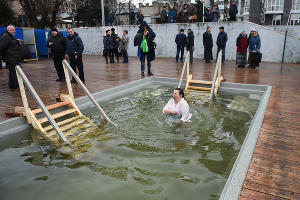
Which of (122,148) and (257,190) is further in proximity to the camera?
(122,148)

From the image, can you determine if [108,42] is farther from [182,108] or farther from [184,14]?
[182,108]

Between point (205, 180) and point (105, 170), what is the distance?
1.47 metres

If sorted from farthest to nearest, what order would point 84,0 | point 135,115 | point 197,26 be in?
point 84,0, point 197,26, point 135,115

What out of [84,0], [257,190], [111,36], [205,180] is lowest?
[205,180]

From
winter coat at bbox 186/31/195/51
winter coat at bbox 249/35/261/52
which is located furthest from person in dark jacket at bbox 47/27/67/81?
winter coat at bbox 249/35/261/52

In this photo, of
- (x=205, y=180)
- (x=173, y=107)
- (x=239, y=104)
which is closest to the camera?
(x=205, y=180)

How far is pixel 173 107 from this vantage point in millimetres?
5477

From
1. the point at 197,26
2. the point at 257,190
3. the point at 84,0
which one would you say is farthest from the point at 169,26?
the point at 84,0

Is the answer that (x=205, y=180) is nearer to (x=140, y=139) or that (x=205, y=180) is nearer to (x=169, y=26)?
(x=140, y=139)

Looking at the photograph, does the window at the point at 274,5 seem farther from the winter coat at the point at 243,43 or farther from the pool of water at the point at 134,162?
the pool of water at the point at 134,162

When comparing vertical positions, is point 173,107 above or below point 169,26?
below

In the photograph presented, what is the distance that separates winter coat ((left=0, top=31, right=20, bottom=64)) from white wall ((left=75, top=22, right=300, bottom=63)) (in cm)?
1167

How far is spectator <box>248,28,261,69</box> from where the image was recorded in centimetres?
1173

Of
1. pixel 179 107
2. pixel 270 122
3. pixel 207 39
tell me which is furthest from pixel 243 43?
pixel 179 107
